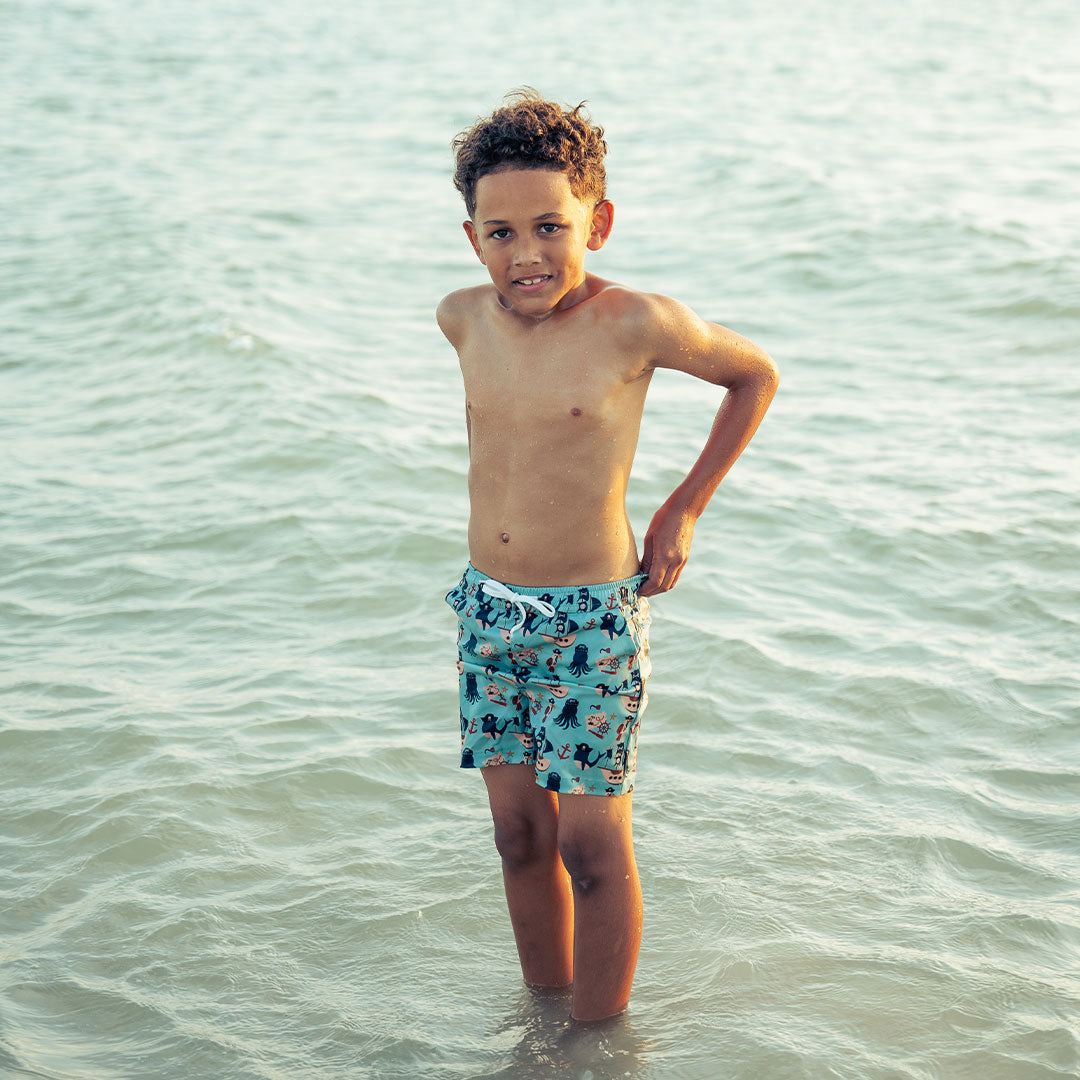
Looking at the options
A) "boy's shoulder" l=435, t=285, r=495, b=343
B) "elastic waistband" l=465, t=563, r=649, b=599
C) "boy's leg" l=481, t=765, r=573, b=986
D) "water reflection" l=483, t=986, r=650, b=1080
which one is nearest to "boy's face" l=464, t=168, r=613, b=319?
"boy's shoulder" l=435, t=285, r=495, b=343

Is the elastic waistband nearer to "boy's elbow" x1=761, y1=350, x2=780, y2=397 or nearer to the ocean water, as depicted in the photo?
"boy's elbow" x1=761, y1=350, x2=780, y2=397

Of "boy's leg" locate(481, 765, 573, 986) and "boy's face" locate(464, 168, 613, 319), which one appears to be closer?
"boy's face" locate(464, 168, 613, 319)

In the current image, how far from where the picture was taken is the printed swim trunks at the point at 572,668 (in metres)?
2.61

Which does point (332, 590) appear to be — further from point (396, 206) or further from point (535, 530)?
point (396, 206)

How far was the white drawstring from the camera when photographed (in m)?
2.61

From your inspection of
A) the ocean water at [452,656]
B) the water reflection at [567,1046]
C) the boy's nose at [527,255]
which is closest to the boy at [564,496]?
the boy's nose at [527,255]

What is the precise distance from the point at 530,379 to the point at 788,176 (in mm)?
10336

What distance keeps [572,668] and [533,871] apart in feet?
1.64

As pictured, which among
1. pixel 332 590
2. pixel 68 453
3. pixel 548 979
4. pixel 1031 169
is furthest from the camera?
pixel 1031 169

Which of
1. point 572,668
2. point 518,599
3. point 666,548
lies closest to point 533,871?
point 572,668

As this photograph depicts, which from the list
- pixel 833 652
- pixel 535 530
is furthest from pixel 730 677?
pixel 535 530

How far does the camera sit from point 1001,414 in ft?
22.6

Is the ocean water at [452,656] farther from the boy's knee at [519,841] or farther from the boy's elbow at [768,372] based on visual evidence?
Answer: the boy's elbow at [768,372]

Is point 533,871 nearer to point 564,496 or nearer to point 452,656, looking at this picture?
point 564,496
